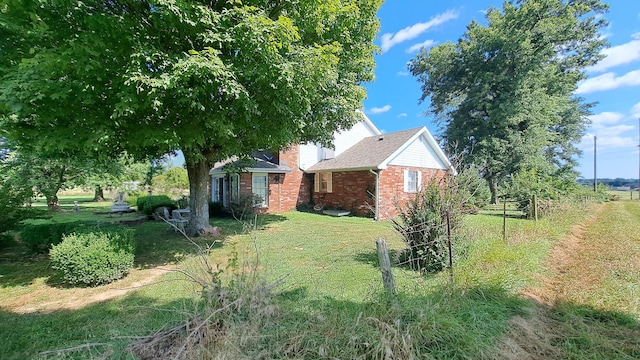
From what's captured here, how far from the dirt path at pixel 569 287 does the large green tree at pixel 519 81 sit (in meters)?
13.1

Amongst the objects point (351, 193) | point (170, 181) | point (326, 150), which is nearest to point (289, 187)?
point (326, 150)

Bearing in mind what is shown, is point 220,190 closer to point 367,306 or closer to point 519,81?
point 367,306

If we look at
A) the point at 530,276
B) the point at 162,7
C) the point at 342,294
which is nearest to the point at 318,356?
the point at 342,294

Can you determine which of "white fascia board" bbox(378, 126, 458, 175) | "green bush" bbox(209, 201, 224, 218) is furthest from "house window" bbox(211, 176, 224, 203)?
"white fascia board" bbox(378, 126, 458, 175)

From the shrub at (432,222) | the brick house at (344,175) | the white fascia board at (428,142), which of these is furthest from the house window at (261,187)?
the shrub at (432,222)

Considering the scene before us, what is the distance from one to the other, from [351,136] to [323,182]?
13.4ft

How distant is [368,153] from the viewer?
55.4ft

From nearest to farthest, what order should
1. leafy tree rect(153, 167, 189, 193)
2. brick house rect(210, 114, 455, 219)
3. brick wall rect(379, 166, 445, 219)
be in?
brick wall rect(379, 166, 445, 219) < brick house rect(210, 114, 455, 219) < leafy tree rect(153, 167, 189, 193)

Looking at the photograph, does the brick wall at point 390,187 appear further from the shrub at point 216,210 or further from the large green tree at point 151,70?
the shrub at point 216,210

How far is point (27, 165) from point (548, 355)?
23009 millimetres

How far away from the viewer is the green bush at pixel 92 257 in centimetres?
548

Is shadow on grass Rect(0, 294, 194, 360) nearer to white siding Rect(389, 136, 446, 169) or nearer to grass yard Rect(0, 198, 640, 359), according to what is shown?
grass yard Rect(0, 198, 640, 359)

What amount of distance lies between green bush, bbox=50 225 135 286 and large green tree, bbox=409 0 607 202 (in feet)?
69.2

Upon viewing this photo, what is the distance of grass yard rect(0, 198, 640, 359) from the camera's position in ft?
9.36
